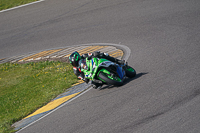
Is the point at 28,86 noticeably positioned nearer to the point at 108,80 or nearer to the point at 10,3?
the point at 108,80

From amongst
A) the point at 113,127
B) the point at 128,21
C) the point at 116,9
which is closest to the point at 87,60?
the point at 113,127

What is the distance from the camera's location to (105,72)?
7785mm

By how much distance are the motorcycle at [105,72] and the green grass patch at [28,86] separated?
2.02 meters

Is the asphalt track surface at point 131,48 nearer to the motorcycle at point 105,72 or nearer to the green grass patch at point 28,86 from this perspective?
the motorcycle at point 105,72

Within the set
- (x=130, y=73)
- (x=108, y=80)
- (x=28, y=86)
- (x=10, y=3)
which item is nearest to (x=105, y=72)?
(x=108, y=80)

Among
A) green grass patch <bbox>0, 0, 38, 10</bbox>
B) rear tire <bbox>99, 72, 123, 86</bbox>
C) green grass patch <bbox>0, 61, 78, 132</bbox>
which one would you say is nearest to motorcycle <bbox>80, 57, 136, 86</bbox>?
rear tire <bbox>99, 72, 123, 86</bbox>

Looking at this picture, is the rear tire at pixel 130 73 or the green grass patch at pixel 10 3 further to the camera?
the green grass patch at pixel 10 3

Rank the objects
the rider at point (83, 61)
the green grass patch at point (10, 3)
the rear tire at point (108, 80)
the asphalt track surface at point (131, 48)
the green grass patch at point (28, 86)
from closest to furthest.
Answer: the asphalt track surface at point (131, 48) < the rear tire at point (108, 80) < the rider at point (83, 61) < the green grass patch at point (28, 86) < the green grass patch at point (10, 3)

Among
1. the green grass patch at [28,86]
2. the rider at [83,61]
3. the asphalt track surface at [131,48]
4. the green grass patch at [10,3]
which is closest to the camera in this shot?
the asphalt track surface at [131,48]

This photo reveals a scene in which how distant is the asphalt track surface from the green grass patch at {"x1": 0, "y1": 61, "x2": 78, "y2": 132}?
1.26 meters

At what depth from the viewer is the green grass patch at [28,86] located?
9079 millimetres

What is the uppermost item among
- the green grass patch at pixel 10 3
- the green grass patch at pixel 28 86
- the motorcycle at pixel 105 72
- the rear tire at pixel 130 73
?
the green grass patch at pixel 10 3

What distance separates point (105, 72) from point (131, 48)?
332cm

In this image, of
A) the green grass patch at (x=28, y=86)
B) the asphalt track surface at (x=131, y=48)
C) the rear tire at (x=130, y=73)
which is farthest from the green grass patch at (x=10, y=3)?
the rear tire at (x=130, y=73)
